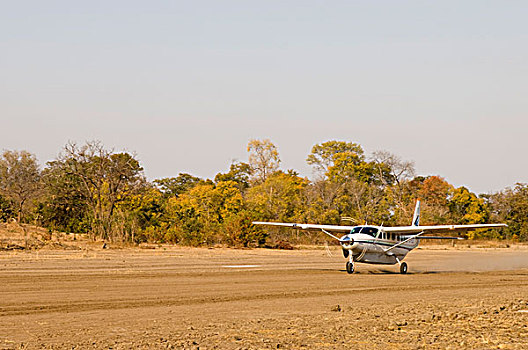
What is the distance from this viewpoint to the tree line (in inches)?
2264

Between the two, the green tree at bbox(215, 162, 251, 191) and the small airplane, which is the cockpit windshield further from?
the green tree at bbox(215, 162, 251, 191)

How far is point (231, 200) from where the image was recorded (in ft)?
230

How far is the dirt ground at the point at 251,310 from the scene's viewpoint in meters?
12.2

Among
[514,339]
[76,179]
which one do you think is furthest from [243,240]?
[514,339]

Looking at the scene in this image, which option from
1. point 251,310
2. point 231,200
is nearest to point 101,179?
point 231,200

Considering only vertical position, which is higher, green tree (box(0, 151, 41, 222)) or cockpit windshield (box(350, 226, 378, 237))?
green tree (box(0, 151, 41, 222))

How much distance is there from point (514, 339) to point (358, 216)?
223ft

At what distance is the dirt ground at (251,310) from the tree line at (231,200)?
27.2 meters

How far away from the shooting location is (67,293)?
64.7 ft

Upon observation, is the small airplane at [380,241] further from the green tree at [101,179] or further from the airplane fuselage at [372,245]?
the green tree at [101,179]

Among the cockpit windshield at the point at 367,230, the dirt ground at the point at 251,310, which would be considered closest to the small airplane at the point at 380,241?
the cockpit windshield at the point at 367,230

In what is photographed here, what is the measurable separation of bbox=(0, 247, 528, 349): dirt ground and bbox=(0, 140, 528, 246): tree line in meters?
27.2

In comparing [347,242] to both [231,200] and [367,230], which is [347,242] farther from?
[231,200]

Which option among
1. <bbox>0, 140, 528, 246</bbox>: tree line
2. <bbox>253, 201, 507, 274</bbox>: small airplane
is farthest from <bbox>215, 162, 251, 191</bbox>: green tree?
<bbox>253, 201, 507, 274</bbox>: small airplane
